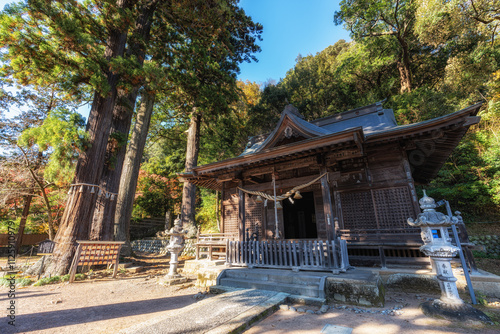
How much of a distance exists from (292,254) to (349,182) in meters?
3.70

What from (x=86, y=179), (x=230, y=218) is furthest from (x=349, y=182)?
(x=86, y=179)


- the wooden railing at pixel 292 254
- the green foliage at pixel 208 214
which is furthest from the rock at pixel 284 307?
the green foliage at pixel 208 214

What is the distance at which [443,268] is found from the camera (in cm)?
406

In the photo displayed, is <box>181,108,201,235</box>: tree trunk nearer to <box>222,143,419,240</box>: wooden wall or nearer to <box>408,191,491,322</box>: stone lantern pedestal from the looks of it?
<box>222,143,419,240</box>: wooden wall

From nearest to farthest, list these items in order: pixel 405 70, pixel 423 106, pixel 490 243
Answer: pixel 490 243
pixel 423 106
pixel 405 70

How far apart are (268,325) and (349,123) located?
10516 millimetres

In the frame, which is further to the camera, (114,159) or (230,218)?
(230,218)

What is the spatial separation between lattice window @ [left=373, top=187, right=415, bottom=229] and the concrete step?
3990 mm

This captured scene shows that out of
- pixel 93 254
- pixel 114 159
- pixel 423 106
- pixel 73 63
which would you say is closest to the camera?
pixel 93 254

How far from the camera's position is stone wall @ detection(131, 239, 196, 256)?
1434 centimetres

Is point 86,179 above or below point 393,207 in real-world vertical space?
above

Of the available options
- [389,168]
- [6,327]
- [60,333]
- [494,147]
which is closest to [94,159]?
[6,327]

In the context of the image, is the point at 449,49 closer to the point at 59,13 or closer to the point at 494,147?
the point at 494,147

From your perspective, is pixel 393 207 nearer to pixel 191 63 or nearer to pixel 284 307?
pixel 284 307
